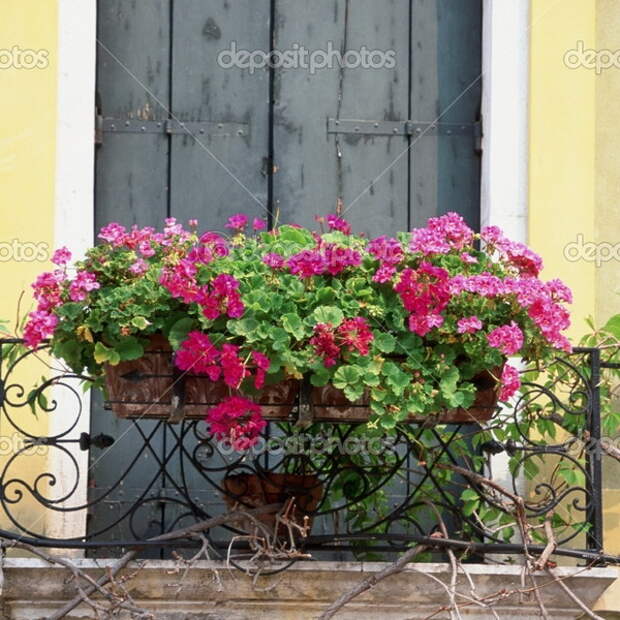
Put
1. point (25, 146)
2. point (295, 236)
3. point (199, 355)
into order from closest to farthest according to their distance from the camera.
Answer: point (199, 355) → point (295, 236) → point (25, 146)

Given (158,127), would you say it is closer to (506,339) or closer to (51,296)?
(51,296)

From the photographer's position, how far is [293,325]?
20.7 feet

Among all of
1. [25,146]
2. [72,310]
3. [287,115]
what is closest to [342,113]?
[287,115]

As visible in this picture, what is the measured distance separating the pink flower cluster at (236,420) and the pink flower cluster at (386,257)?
0.57 m

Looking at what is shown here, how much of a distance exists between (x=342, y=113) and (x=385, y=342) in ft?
5.34

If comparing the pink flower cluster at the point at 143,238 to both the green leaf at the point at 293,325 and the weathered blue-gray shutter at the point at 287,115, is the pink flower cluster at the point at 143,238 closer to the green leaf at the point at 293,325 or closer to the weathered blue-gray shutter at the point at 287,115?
the green leaf at the point at 293,325

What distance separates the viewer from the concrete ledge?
6.80 m

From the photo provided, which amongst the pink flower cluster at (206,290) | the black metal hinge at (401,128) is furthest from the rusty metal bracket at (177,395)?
the black metal hinge at (401,128)

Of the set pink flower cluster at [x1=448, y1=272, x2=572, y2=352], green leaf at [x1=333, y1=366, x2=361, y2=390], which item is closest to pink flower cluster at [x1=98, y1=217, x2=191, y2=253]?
green leaf at [x1=333, y1=366, x2=361, y2=390]

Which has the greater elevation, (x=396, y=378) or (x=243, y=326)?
(x=243, y=326)

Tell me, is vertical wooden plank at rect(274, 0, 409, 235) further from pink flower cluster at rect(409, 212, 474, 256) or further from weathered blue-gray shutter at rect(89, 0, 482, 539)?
pink flower cluster at rect(409, 212, 474, 256)

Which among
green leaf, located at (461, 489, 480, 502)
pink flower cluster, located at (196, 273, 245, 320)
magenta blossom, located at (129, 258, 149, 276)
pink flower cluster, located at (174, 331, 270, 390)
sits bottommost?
green leaf, located at (461, 489, 480, 502)

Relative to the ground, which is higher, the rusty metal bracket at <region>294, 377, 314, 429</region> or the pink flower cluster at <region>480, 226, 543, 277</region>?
the pink flower cluster at <region>480, 226, 543, 277</region>

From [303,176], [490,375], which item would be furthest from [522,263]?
[303,176]
